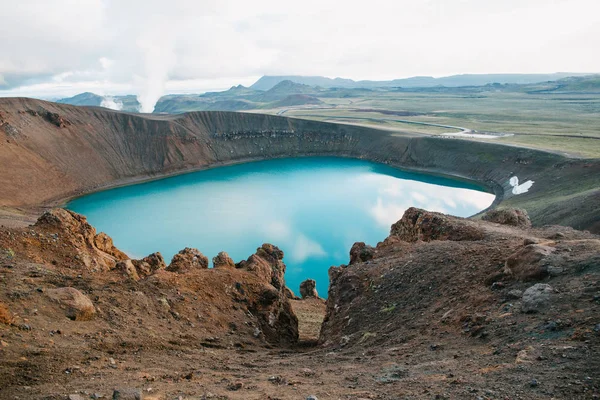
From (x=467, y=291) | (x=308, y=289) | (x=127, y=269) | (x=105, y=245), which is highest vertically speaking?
(x=105, y=245)

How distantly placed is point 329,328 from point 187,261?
789 cm

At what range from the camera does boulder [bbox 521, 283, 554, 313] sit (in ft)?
30.7

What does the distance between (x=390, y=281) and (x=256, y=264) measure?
24.7 feet

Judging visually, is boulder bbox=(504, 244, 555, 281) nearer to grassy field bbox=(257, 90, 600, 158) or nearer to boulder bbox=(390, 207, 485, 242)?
boulder bbox=(390, 207, 485, 242)

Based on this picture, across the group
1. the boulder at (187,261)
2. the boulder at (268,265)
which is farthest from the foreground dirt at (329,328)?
the boulder at (268,265)

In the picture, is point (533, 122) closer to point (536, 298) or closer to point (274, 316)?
point (274, 316)

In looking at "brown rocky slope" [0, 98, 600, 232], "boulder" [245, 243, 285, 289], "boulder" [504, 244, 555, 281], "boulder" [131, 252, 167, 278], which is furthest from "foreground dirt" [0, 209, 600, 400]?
"brown rocky slope" [0, 98, 600, 232]

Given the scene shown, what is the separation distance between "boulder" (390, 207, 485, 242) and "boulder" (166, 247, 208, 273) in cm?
1093

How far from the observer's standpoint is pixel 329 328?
14883mm

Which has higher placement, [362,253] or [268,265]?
[362,253]

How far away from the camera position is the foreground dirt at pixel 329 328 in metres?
7.15

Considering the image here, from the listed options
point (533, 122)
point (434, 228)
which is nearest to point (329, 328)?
point (434, 228)

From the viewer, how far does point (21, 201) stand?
168 ft

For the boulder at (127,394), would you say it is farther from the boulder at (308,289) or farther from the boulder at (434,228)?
the boulder at (308,289)
